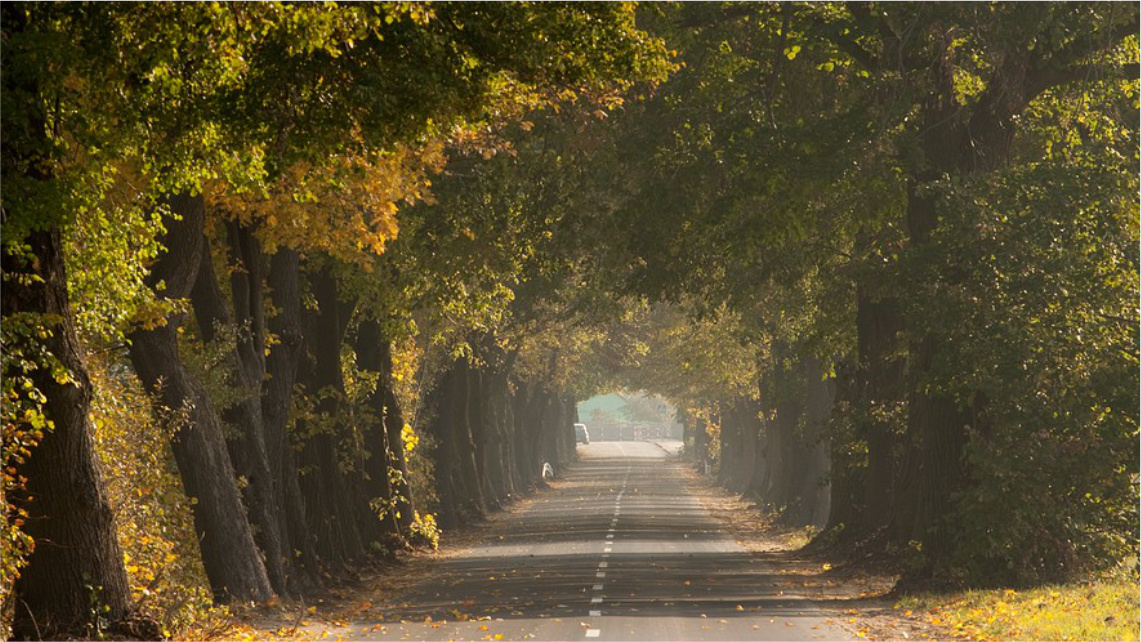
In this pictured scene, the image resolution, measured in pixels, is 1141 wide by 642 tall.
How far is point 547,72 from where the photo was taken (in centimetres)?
1385

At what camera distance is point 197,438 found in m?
19.8

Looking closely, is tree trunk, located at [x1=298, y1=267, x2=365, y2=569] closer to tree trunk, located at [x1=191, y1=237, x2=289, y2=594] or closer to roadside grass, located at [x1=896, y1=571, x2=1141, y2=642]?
tree trunk, located at [x1=191, y1=237, x2=289, y2=594]

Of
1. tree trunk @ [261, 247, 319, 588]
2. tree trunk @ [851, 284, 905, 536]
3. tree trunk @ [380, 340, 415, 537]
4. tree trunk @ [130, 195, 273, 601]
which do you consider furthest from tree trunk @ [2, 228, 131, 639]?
tree trunk @ [380, 340, 415, 537]

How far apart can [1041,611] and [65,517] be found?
11.2 meters

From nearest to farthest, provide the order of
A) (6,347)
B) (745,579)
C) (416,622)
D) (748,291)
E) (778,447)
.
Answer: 1. (6,347)
2. (416,622)
3. (745,579)
4. (748,291)
5. (778,447)

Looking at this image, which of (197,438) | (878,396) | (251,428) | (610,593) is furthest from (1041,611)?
(878,396)

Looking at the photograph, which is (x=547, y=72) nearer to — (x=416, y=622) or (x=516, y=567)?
(x=416, y=622)

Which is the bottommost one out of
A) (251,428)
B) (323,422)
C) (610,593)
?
(610,593)

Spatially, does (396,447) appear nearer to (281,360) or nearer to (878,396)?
(878,396)

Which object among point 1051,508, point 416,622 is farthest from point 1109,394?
point 416,622

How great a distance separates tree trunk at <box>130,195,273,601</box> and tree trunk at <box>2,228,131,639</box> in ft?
15.2

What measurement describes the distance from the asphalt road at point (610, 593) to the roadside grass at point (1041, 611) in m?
1.36

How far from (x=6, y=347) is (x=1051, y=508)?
1493cm

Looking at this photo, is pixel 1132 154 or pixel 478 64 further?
pixel 1132 154
